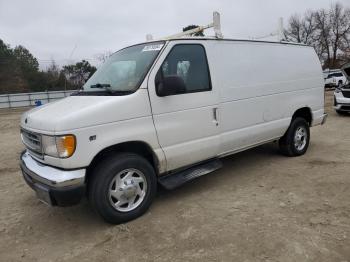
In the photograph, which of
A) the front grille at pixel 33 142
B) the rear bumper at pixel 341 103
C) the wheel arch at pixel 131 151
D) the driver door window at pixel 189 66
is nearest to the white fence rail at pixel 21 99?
the rear bumper at pixel 341 103

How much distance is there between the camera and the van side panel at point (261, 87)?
186 inches

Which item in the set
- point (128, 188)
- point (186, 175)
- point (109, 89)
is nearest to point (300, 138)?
point (186, 175)

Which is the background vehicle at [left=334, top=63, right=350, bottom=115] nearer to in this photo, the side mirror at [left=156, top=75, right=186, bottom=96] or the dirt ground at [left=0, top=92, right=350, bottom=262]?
the dirt ground at [left=0, top=92, right=350, bottom=262]

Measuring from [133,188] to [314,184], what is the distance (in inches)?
106

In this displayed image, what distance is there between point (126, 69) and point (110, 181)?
153 centimetres

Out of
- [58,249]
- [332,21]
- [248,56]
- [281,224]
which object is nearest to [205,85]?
[248,56]

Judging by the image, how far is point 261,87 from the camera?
17.1ft

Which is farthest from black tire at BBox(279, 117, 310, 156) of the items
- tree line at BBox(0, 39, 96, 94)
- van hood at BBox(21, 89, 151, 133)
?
tree line at BBox(0, 39, 96, 94)

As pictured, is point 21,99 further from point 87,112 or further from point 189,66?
point 87,112

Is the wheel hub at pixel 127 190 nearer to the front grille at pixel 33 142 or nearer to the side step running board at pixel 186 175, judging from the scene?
the side step running board at pixel 186 175

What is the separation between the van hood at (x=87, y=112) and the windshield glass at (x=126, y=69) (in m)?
0.20

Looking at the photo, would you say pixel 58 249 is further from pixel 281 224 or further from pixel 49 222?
pixel 281 224

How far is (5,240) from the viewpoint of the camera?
12.2 ft

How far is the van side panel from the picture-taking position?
472cm
